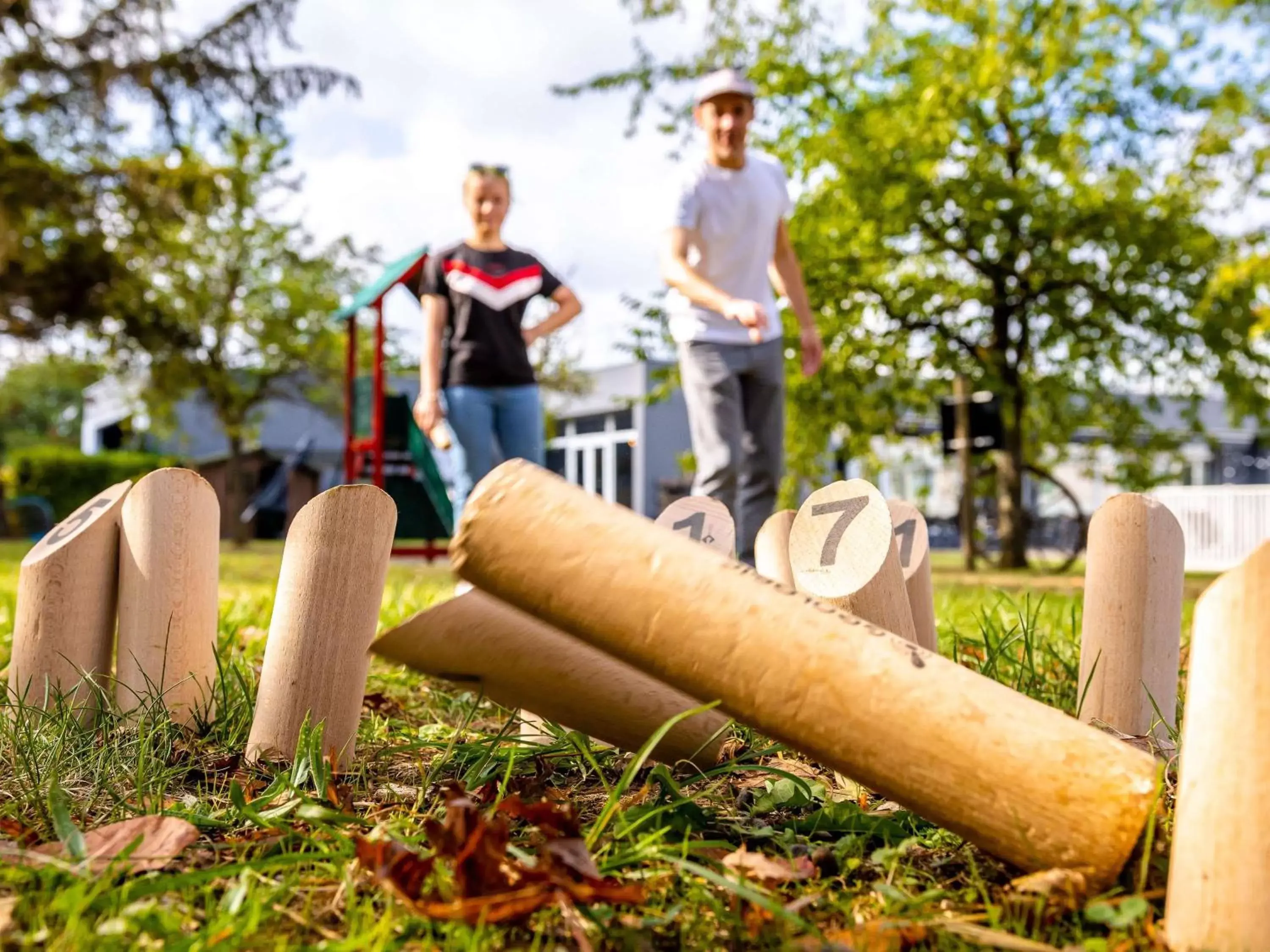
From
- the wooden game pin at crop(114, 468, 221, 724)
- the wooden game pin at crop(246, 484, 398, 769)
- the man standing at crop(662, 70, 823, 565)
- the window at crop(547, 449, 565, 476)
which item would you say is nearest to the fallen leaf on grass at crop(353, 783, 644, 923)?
the wooden game pin at crop(246, 484, 398, 769)

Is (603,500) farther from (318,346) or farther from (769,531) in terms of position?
(318,346)

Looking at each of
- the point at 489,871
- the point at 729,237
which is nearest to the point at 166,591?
the point at 489,871

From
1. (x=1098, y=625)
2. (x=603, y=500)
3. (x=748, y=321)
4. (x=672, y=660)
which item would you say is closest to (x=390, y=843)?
(x=672, y=660)

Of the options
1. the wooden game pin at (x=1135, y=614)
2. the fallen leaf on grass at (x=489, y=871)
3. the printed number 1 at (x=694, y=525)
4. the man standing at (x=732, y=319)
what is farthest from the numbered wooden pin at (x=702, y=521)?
the man standing at (x=732, y=319)

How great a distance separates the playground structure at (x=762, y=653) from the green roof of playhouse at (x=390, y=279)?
323 inches

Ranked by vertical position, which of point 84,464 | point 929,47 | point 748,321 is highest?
point 929,47

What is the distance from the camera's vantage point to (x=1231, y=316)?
1167 cm

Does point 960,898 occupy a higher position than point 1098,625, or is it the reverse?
point 1098,625

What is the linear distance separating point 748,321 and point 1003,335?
31.9 feet

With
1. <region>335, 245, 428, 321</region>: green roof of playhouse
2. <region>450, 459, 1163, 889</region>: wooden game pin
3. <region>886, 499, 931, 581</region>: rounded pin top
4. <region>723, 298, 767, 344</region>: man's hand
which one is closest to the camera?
<region>450, 459, 1163, 889</region>: wooden game pin

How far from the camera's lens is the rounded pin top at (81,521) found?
217cm

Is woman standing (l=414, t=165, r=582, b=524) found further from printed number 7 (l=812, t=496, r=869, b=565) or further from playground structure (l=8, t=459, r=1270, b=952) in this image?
printed number 7 (l=812, t=496, r=869, b=565)

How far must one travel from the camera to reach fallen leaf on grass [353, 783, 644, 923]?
1.23m

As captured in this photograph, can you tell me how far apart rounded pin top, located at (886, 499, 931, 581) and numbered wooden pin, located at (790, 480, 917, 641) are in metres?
0.37
